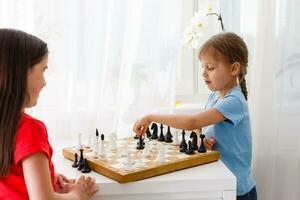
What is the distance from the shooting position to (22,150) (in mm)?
884

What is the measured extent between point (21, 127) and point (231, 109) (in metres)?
0.73

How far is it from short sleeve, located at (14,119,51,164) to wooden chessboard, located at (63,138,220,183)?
206mm

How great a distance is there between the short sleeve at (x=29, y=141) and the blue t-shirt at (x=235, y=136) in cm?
65

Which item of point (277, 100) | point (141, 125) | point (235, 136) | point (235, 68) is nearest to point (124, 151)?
point (141, 125)

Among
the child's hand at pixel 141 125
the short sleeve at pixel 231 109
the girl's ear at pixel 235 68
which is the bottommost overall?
the child's hand at pixel 141 125

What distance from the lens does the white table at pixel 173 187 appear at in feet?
3.39

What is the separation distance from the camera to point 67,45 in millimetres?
1644

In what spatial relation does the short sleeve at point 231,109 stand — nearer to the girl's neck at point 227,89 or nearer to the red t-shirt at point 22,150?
the girl's neck at point 227,89

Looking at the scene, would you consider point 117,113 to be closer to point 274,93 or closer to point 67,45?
point 67,45

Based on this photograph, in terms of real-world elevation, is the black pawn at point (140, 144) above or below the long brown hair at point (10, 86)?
below

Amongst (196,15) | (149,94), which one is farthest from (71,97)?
(196,15)

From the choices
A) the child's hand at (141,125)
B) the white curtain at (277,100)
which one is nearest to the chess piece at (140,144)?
the child's hand at (141,125)

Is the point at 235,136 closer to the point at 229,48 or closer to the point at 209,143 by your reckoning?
the point at 209,143

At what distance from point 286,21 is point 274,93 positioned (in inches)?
11.1
